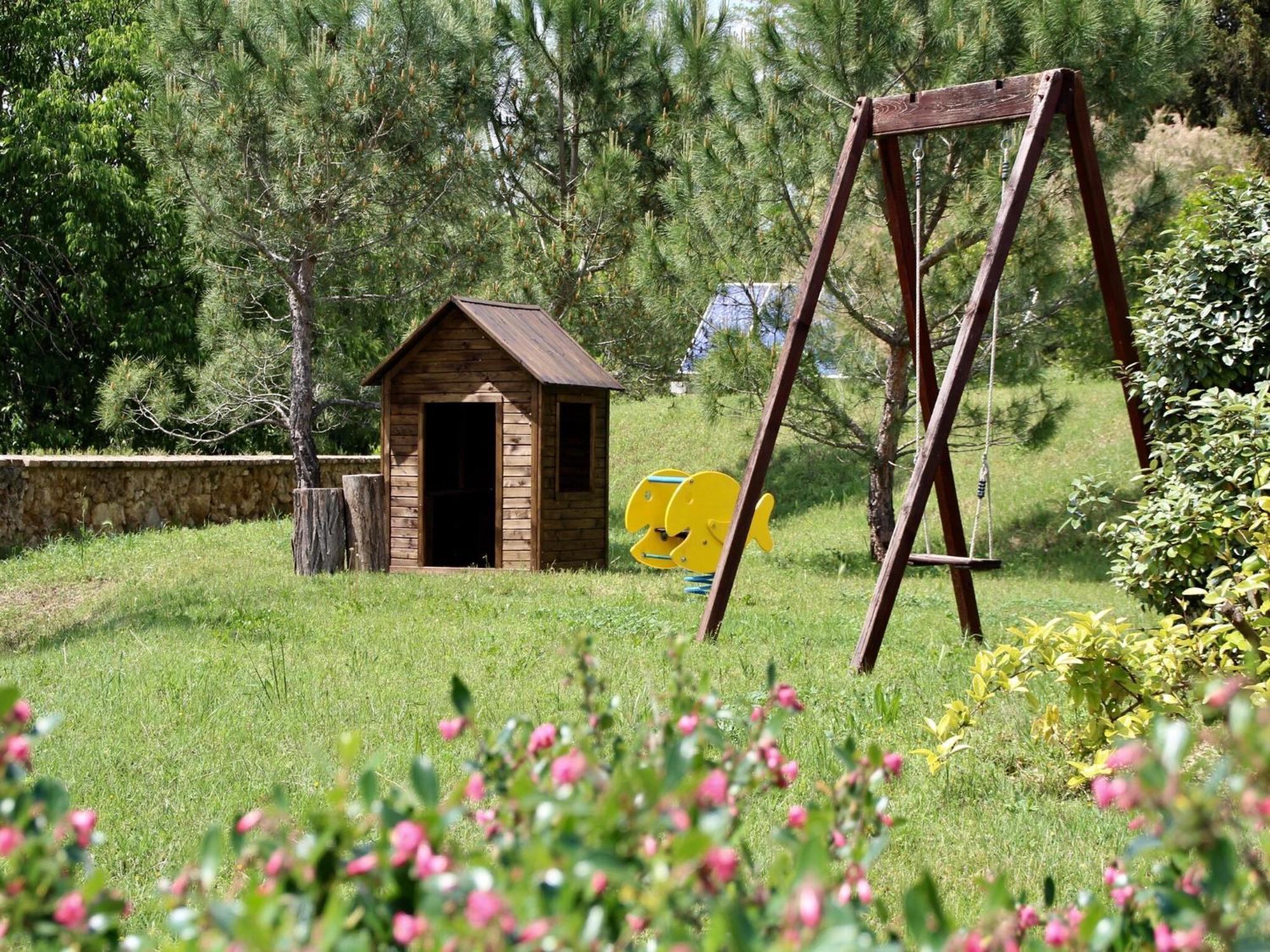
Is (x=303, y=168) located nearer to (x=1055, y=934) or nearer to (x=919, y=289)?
(x=919, y=289)

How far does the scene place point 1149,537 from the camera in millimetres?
5625

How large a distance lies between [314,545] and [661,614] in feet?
13.1

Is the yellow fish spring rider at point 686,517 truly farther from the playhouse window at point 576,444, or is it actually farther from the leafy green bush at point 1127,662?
the leafy green bush at point 1127,662

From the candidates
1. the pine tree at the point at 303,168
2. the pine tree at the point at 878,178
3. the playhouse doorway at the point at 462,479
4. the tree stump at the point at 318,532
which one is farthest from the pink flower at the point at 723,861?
the pine tree at the point at 303,168

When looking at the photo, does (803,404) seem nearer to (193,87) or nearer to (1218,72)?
(193,87)

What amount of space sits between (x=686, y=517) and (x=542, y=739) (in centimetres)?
1005

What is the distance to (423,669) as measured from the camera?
6.91m

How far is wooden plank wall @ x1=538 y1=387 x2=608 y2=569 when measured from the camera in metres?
12.4

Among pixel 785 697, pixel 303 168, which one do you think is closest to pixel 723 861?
pixel 785 697

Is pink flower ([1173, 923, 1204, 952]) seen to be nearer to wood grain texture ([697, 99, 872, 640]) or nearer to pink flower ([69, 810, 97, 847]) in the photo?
pink flower ([69, 810, 97, 847])

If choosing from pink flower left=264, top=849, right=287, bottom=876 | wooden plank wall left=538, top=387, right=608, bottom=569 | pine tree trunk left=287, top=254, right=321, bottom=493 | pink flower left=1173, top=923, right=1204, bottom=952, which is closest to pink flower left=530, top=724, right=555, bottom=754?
pink flower left=264, top=849, right=287, bottom=876

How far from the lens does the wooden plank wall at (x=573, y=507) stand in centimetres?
1238

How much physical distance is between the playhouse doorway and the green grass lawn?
5.25 ft

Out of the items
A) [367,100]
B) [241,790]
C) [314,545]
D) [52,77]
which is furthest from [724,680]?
[52,77]
